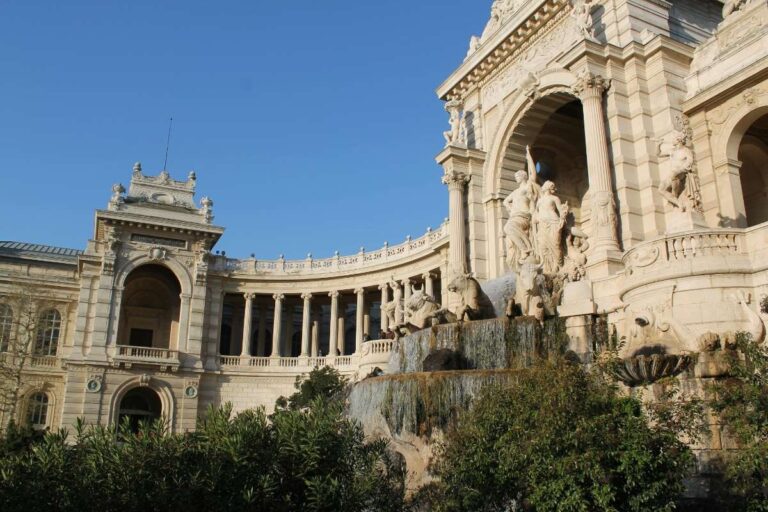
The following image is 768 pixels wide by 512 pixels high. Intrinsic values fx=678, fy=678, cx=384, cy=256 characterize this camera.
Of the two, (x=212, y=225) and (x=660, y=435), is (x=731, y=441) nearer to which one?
(x=660, y=435)

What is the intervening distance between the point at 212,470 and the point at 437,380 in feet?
23.2

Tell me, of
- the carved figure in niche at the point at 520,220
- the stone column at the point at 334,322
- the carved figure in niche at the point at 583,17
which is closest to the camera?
the carved figure in niche at the point at 583,17

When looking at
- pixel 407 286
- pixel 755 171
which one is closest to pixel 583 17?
pixel 755 171

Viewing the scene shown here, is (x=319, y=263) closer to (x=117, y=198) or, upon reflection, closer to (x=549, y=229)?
(x=117, y=198)

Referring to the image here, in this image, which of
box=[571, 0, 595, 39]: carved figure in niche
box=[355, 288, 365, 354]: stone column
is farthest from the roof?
box=[571, 0, 595, 39]: carved figure in niche

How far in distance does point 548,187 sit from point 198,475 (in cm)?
1798

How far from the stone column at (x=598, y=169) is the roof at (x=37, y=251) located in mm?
37773

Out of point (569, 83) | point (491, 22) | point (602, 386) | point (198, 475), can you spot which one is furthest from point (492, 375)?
point (491, 22)

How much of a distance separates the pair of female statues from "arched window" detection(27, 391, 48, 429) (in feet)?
113

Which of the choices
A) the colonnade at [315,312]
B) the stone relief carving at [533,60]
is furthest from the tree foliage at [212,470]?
the colonnade at [315,312]

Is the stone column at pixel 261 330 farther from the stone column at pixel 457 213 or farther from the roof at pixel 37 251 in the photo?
the stone column at pixel 457 213

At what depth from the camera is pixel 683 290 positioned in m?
15.3

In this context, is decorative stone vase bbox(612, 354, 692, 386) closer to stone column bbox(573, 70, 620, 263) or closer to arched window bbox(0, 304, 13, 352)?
stone column bbox(573, 70, 620, 263)

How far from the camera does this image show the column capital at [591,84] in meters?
23.3
